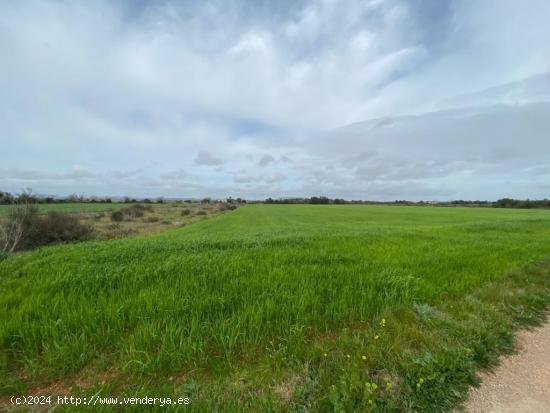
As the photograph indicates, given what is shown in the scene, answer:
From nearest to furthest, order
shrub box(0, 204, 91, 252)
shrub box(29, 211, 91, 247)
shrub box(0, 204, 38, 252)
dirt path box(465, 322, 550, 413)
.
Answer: dirt path box(465, 322, 550, 413), shrub box(0, 204, 38, 252), shrub box(0, 204, 91, 252), shrub box(29, 211, 91, 247)

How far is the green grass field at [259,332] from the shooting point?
114 inches

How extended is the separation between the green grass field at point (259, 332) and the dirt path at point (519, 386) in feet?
0.53

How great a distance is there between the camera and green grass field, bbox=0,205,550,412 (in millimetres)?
2902

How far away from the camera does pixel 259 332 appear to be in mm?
3959

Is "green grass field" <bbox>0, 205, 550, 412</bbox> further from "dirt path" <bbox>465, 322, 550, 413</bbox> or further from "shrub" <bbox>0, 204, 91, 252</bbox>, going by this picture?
"shrub" <bbox>0, 204, 91, 252</bbox>

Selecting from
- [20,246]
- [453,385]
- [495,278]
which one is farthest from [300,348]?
[20,246]

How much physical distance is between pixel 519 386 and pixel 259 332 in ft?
10.6

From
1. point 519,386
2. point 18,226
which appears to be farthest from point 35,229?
point 519,386

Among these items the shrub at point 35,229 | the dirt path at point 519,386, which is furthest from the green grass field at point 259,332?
the shrub at point 35,229

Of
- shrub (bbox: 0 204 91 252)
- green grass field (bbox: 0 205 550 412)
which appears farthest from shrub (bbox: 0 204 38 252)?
green grass field (bbox: 0 205 550 412)

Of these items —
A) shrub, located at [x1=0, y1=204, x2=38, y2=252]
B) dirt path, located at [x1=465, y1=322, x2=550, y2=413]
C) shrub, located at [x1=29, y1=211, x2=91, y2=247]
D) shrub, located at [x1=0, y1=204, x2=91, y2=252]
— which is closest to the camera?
dirt path, located at [x1=465, y1=322, x2=550, y2=413]

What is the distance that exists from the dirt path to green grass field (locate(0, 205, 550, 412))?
162 millimetres

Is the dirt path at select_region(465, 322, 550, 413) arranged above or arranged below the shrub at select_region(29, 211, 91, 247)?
above

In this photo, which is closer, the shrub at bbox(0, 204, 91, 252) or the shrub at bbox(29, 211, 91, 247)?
the shrub at bbox(0, 204, 91, 252)
